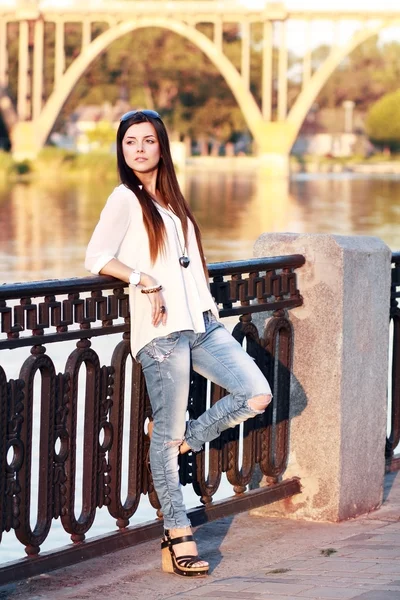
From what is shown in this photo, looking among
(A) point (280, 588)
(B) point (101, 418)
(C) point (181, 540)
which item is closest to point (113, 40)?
(B) point (101, 418)

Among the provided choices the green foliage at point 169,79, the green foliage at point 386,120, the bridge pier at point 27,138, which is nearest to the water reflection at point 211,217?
the bridge pier at point 27,138

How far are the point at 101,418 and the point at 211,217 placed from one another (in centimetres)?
2661

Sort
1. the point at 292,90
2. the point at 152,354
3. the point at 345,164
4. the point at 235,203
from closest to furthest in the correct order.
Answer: the point at 152,354, the point at 235,203, the point at 345,164, the point at 292,90

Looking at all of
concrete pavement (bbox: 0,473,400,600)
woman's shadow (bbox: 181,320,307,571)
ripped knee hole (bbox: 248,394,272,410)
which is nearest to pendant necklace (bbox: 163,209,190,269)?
ripped knee hole (bbox: 248,394,272,410)

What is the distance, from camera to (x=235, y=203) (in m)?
37.4

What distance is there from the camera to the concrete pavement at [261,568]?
12.8 ft

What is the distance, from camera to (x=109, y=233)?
13.3 ft

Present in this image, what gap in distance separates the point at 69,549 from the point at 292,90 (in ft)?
314

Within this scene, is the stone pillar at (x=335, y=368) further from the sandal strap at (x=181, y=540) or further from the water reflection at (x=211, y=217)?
the water reflection at (x=211, y=217)

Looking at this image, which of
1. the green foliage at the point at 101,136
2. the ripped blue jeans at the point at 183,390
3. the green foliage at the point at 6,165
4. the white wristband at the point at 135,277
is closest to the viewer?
the white wristband at the point at 135,277

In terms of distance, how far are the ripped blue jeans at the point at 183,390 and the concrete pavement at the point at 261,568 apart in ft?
0.78

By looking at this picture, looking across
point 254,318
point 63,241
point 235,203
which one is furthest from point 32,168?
point 254,318

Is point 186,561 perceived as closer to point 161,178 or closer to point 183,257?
point 183,257

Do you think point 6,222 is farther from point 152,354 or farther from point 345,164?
point 345,164
